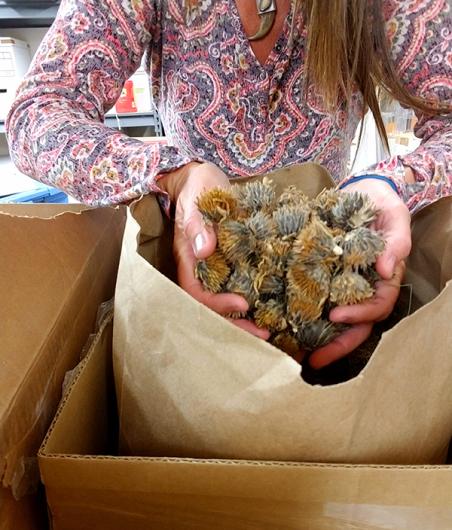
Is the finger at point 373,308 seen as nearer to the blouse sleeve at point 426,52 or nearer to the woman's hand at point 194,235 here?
the woman's hand at point 194,235

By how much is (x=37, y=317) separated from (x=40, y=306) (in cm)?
1

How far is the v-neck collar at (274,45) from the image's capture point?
2.11 ft

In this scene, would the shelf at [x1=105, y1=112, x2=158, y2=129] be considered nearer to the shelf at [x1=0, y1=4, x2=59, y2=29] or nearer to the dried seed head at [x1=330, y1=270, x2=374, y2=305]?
the shelf at [x1=0, y1=4, x2=59, y2=29]

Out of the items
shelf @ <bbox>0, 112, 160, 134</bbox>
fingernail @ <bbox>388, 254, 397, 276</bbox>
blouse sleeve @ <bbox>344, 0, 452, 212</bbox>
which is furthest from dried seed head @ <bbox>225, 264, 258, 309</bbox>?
shelf @ <bbox>0, 112, 160, 134</bbox>

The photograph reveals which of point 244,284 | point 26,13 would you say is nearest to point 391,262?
point 244,284

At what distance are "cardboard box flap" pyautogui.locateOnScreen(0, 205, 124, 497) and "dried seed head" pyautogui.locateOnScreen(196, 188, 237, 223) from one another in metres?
0.15

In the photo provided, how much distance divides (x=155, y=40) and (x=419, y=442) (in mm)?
607

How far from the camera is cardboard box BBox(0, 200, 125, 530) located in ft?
1.09

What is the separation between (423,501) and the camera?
0.31 metres

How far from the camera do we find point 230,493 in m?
0.31

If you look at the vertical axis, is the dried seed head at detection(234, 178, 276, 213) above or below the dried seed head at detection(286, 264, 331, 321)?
above

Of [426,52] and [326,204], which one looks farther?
[426,52]

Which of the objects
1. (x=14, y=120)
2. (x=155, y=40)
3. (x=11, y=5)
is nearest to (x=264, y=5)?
(x=155, y=40)

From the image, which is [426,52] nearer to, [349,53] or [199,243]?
[349,53]
